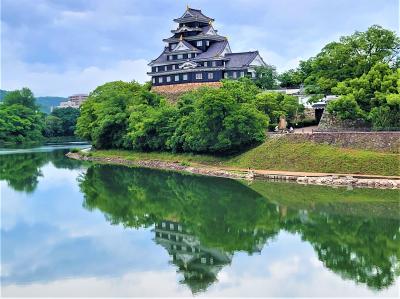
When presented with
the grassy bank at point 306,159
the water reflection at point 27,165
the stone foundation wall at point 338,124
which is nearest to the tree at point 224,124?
the grassy bank at point 306,159

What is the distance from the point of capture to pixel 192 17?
47656 mm

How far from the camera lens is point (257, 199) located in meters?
22.5

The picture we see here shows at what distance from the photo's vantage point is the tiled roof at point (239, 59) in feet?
147

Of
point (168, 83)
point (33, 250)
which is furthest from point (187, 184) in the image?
point (168, 83)

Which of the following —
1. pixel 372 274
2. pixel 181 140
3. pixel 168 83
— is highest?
pixel 168 83

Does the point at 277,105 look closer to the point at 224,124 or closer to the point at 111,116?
the point at 224,124

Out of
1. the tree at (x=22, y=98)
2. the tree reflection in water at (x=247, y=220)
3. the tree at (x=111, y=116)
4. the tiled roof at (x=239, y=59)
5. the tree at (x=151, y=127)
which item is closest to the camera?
the tree reflection in water at (x=247, y=220)

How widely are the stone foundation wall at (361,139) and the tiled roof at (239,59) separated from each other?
1621 cm

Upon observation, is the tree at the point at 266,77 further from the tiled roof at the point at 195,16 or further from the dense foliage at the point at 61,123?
the dense foliage at the point at 61,123

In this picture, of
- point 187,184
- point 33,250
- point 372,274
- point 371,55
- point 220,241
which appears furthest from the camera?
point 371,55

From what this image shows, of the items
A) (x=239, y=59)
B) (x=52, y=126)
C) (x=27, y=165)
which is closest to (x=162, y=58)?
(x=239, y=59)

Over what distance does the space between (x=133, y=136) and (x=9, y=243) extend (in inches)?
891

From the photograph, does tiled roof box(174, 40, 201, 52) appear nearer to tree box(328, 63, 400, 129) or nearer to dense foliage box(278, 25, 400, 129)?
dense foliage box(278, 25, 400, 129)

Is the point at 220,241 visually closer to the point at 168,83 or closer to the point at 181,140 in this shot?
the point at 181,140
